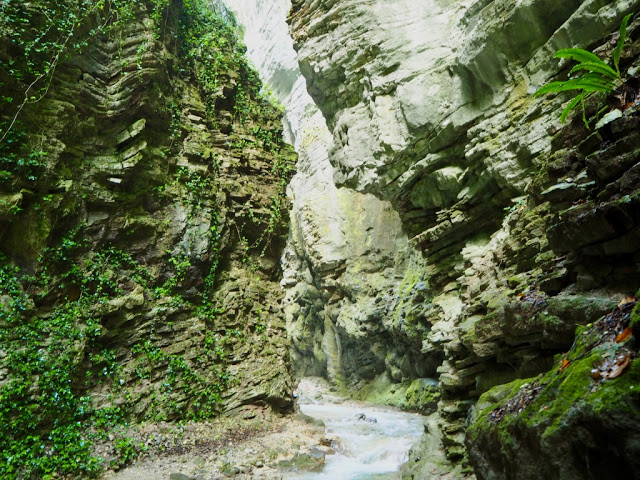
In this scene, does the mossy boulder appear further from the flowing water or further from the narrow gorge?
the flowing water

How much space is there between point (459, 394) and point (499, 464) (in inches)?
155

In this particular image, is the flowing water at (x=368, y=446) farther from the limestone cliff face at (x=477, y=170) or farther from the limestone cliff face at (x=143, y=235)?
the limestone cliff face at (x=477, y=170)

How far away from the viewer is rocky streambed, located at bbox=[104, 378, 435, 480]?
7.07m

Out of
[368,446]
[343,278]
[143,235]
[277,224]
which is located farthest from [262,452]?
[343,278]

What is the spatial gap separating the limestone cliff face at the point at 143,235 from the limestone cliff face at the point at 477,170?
149 inches

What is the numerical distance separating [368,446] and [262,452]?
137 inches

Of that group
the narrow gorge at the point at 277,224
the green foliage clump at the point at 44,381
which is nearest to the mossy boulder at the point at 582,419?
the narrow gorge at the point at 277,224

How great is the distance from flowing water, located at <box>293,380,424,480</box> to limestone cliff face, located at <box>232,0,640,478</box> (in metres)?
2.61

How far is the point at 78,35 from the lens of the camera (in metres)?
8.49

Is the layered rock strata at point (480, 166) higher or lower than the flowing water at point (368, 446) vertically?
higher

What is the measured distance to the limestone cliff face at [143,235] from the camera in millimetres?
7031

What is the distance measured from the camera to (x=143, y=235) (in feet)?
29.6

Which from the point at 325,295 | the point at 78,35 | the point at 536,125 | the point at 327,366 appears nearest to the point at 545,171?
the point at 536,125

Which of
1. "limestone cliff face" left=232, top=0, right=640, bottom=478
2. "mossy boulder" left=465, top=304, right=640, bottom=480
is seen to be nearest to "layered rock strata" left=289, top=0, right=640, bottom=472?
"limestone cliff face" left=232, top=0, right=640, bottom=478
